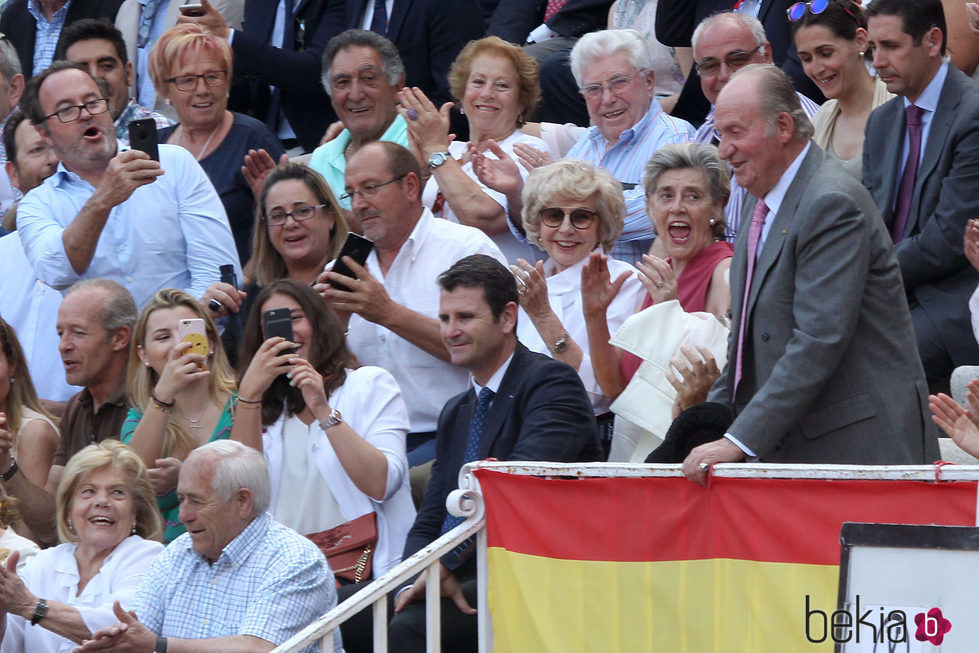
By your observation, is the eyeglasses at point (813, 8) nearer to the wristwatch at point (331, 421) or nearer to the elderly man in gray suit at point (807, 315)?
the elderly man in gray suit at point (807, 315)

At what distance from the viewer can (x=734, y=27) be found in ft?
23.5

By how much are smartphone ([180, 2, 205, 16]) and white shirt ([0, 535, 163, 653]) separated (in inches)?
154

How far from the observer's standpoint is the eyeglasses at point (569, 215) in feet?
21.0

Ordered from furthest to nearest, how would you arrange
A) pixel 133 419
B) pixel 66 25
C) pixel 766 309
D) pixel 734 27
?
pixel 66 25 → pixel 734 27 → pixel 133 419 → pixel 766 309

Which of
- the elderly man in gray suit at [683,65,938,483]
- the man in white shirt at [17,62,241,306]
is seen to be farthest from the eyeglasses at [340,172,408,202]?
the elderly man in gray suit at [683,65,938,483]

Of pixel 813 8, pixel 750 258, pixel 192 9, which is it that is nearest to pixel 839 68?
pixel 813 8

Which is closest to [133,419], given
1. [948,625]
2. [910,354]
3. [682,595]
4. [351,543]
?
[351,543]

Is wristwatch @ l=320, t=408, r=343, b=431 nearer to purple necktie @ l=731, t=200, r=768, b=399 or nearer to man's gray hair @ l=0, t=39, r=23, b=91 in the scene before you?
purple necktie @ l=731, t=200, r=768, b=399

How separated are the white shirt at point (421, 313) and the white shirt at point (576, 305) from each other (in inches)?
10.8

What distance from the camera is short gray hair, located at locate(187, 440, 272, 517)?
5027 millimetres

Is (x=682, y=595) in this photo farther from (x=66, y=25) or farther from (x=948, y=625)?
(x=66, y=25)

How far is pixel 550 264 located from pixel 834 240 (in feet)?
7.55

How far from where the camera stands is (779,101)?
4684 millimetres

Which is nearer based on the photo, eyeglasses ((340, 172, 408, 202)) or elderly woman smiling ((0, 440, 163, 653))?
elderly woman smiling ((0, 440, 163, 653))
